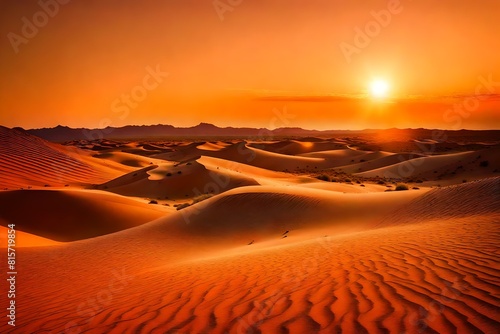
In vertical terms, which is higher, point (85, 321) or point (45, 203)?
point (85, 321)

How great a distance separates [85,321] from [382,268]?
411cm

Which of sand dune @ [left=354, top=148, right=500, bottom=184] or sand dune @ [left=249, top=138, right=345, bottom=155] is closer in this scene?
sand dune @ [left=354, top=148, right=500, bottom=184]

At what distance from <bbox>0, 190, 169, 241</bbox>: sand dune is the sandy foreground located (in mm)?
76

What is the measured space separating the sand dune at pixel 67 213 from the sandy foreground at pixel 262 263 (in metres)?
0.08

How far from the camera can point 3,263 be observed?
30.5ft

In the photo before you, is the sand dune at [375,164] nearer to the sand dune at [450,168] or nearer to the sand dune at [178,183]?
the sand dune at [450,168]

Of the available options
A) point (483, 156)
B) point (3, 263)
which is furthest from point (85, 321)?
point (483, 156)

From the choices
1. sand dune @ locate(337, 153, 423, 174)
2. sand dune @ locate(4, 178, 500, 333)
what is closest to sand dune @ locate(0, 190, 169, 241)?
sand dune @ locate(4, 178, 500, 333)

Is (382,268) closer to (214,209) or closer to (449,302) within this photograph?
(449,302)

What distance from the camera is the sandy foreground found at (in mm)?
3797

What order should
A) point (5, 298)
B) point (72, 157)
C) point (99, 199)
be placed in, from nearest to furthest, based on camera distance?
point (5, 298) < point (99, 199) < point (72, 157)

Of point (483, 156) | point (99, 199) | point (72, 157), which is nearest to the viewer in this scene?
point (99, 199)

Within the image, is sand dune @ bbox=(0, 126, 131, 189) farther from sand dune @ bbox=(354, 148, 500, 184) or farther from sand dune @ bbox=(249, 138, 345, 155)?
sand dune @ bbox=(249, 138, 345, 155)

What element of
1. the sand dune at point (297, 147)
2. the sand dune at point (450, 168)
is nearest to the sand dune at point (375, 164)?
the sand dune at point (450, 168)
